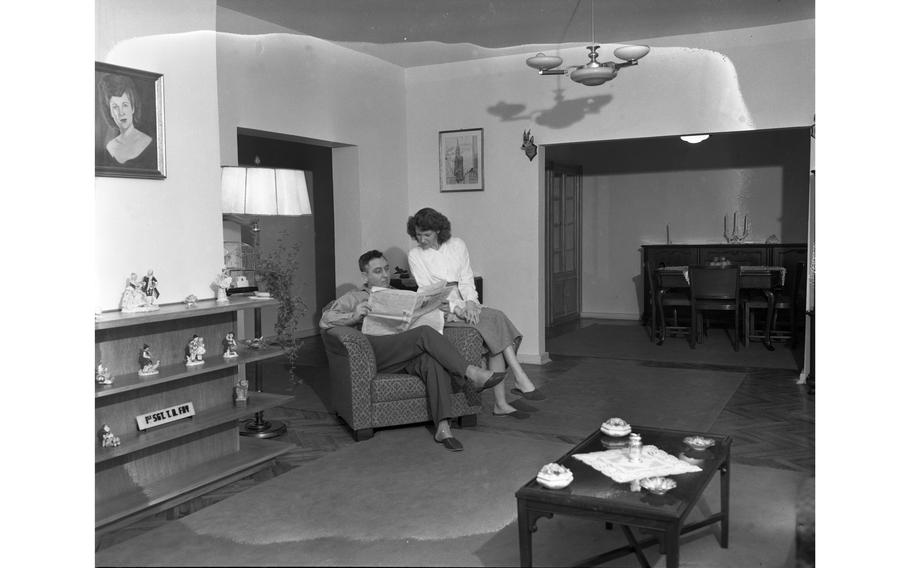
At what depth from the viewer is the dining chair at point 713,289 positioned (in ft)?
19.0

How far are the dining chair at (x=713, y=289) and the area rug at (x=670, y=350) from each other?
0.64ft

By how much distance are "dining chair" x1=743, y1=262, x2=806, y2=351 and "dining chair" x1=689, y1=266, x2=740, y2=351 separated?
18cm

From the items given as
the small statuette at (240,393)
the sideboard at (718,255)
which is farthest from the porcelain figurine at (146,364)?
the sideboard at (718,255)

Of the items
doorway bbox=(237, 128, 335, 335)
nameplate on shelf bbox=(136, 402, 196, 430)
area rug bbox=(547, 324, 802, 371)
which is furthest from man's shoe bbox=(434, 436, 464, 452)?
doorway bbox=(237, 128, 335, 335)

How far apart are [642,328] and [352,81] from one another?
367 centimetres

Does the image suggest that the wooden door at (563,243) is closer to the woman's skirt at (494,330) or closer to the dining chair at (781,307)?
the dining chair at (781,307)

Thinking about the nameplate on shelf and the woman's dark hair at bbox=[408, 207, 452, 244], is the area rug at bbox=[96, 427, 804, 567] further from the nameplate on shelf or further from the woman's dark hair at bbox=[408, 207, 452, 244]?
the woman's dark hair at bbox=[408, 207, 452, 244]

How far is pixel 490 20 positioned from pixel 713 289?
2.86 meters

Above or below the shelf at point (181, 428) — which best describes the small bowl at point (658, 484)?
above

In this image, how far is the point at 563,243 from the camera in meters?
7.38
